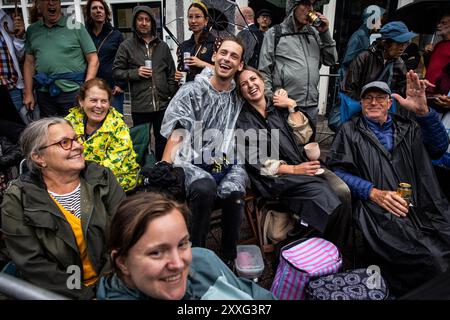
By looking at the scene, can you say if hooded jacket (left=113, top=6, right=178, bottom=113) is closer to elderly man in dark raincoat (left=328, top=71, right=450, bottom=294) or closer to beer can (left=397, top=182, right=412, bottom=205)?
elderly man in dark raincoat (left=328, top=71, right=450, bottom=294)

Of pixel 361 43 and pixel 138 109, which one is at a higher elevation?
pixel 361 43

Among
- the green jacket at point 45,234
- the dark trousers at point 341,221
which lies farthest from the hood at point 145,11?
the dark trousers at point 341,221

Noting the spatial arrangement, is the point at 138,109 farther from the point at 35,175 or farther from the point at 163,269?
the point at 163,269

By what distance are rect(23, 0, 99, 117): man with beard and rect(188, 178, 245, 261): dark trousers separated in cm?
204

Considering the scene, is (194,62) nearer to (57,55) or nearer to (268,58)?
(268,58)

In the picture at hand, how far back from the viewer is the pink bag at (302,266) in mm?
2236

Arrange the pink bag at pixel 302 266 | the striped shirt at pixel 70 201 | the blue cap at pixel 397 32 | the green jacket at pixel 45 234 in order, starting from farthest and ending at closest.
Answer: the blue cap at pixel 397 32 < the pink bag at pixel 302 266 < the striped shirt at pixel 70 201 < the green jacket at pixel 45 234

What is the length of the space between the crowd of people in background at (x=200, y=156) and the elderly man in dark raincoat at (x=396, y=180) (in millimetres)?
10

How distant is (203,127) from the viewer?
2.93m

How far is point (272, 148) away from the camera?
118 inches

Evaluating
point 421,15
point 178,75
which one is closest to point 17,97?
point 178,75

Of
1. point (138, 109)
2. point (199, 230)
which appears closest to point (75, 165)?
point (199, 230)

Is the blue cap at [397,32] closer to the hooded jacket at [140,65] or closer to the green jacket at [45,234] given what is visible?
the hooded jacket at [140,65]
